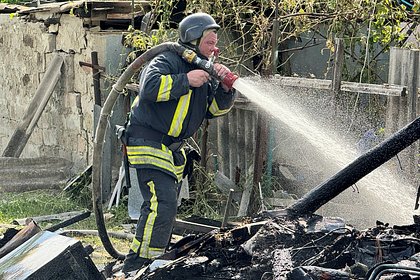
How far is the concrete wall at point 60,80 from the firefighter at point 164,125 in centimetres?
326

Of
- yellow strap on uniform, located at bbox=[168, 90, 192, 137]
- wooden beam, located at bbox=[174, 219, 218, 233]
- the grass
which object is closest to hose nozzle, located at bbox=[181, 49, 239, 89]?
yellow strap on uniform, located at bbox=[168, 90, 192, 137]

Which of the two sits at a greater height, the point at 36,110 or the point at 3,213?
the point at 36,110

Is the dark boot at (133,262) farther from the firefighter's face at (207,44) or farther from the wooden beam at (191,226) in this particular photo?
the firefighter's face at (207,44)

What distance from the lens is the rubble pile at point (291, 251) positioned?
15.1 ft

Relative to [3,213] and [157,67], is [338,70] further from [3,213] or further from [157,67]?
[3,213]

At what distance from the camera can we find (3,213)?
9.42 m

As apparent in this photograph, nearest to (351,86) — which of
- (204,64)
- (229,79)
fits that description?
(229,79)

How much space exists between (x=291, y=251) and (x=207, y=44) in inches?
90.6

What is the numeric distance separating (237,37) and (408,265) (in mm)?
5866

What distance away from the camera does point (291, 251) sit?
4.72 m

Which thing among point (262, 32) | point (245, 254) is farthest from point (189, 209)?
point (245, 254)

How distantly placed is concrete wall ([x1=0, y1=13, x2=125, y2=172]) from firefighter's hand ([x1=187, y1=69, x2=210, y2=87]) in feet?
11.6

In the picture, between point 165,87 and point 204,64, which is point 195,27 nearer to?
point 204,64

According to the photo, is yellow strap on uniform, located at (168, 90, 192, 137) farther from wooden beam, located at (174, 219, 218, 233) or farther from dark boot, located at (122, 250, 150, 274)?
wooden beam, located at (174, 219, 218, 233)
